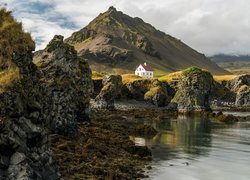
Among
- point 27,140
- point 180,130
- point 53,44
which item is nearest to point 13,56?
point 27,140

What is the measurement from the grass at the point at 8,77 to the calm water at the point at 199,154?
2041 centimetres

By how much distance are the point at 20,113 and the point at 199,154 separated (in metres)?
40.6

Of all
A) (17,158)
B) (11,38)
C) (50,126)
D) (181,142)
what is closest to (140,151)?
(50,126)

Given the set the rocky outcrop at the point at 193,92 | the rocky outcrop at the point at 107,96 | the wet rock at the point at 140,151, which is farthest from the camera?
the rocky outcrop at the point at 193,92

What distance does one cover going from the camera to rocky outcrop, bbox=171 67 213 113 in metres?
174

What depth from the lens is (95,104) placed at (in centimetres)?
16962

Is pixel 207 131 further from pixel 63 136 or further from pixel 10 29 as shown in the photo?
pixel 10 29

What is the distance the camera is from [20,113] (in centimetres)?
3331

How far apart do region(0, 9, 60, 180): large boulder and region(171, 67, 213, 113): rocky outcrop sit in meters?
137

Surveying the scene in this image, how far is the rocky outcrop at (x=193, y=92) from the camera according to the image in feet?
572

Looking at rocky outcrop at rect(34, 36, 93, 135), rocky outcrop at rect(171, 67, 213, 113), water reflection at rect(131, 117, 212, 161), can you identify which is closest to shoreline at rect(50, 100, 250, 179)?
rocky outcrop at rect(34, 36, 93, 135)

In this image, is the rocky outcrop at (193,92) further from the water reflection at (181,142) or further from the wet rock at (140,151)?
the wet rock at (140,151)

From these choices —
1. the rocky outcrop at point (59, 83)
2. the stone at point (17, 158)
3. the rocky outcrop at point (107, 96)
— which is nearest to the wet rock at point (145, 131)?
the rocky outcrop at point (59, 83)

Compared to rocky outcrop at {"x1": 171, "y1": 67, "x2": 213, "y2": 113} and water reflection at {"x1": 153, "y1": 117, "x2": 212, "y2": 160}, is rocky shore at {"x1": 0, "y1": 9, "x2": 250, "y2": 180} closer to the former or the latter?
water reflection at {"x1": 153, "y1": 117, "x2": 212, "y2": 160}
